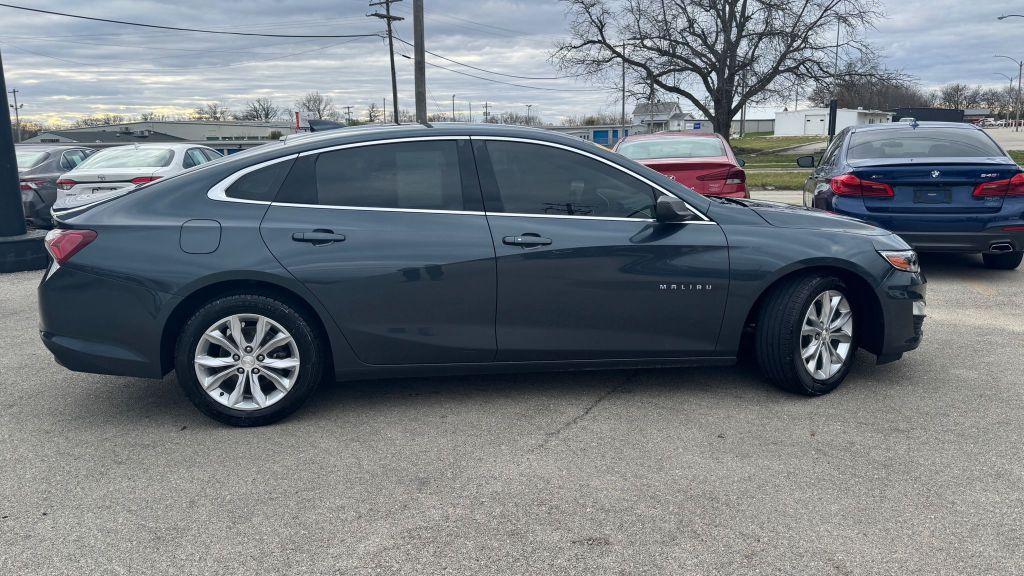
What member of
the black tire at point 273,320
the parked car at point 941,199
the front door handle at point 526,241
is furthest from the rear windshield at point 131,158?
the parked car at point 941,199

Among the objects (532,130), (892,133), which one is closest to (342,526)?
(532,130)

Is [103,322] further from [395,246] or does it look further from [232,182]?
[395,246]

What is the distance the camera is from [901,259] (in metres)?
4.55

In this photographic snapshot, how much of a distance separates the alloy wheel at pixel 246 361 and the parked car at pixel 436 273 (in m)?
0.01

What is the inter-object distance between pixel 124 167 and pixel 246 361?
8.27 metres

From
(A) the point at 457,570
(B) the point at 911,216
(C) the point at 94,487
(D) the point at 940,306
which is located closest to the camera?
(A) the point at 457,570

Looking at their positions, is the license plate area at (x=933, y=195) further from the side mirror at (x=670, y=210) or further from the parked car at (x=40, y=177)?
the parked car at (x=40, y=177)

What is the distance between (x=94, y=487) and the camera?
3.44 metres

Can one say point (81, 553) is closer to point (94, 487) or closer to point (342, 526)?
point (94, 487)

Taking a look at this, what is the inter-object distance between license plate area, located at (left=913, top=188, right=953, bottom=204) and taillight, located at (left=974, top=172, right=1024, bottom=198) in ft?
0.77

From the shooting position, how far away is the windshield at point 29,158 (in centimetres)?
1300

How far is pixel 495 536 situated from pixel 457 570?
0.87 ft

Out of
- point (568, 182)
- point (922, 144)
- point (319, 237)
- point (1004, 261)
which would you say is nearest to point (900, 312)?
point (568, 182)

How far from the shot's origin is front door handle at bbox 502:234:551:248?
416cm
